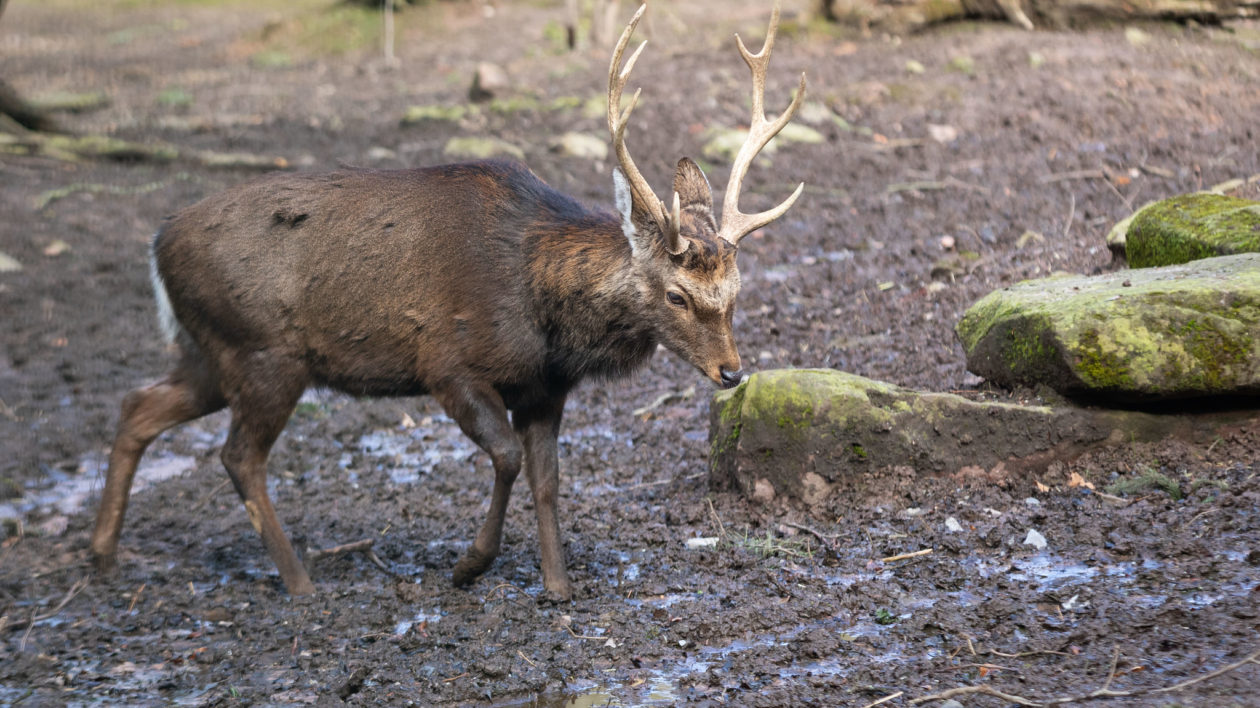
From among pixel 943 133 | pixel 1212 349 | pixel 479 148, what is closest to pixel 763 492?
pixel 1212 349

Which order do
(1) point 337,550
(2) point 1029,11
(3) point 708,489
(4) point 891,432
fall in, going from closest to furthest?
1. (4) point 891,432
2. (1) point 337,550
3. (3) point 708,489
4. (2) point 1029,11

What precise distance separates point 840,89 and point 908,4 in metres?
2.57

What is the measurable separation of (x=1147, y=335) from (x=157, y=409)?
4644 mm

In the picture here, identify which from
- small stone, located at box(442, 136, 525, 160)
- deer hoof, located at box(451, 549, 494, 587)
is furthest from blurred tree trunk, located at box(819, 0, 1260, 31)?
deer hoof, located at box(451, 549, 494, 587)

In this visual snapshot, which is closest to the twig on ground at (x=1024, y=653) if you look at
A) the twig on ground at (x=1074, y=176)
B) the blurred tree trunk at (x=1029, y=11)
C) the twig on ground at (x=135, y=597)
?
the twig on ground at (x=135, y=597)

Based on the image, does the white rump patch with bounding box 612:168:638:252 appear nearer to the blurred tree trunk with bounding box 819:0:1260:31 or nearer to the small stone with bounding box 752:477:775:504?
the small stone with bounding box 752:477:775:504

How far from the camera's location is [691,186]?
5320mm

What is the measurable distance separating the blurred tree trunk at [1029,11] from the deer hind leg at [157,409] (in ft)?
38.2

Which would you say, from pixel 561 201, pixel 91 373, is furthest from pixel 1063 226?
pixel 91 373

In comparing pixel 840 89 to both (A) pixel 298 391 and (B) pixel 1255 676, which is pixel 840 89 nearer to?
(A) pixel 298 391

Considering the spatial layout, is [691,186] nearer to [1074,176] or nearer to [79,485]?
[79,485]

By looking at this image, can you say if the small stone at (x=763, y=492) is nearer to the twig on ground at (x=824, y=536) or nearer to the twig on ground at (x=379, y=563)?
the twig on ground at (x=824, y=536)

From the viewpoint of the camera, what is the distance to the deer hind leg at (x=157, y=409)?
18.2 ft

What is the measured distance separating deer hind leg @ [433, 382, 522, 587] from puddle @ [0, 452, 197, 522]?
1.98 m
